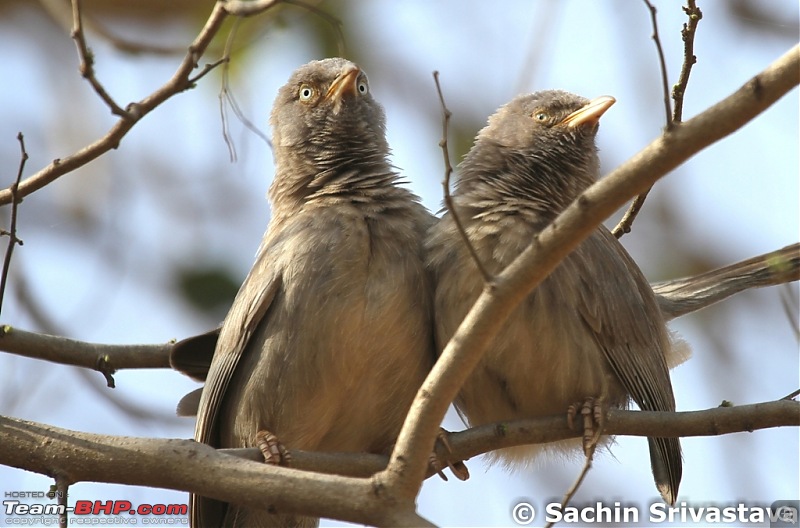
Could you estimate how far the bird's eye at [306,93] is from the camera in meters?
5.71

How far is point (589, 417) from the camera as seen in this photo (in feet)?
15.1

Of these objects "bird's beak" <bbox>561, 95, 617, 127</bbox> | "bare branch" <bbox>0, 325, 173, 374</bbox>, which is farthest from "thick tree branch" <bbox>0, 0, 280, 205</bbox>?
"bird's beak" <bbox>561, 95, 617, 127</bbox>

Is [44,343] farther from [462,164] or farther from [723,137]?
[723,137]

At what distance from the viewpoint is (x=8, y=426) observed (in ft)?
12.7

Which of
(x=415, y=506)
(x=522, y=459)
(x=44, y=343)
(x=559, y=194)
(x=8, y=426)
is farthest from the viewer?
(x=522, y=459)

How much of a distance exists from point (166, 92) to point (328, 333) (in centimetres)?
142

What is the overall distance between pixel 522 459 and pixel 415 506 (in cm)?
206

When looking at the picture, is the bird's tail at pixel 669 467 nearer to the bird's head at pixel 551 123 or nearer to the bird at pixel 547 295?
the bird at pixel 547 295

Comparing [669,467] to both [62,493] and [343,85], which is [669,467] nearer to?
[343,85]

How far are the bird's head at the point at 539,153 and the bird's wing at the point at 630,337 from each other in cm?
35

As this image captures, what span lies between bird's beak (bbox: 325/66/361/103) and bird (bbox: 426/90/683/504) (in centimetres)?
82

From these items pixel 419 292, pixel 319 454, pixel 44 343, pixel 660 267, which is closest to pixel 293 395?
pixel 319 454

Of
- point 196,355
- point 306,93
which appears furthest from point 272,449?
point 306,93

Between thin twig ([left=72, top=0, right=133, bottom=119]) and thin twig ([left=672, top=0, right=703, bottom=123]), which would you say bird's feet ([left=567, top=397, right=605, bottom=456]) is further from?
thin twig ([left=72, top=0, right=133, bottom=119])
